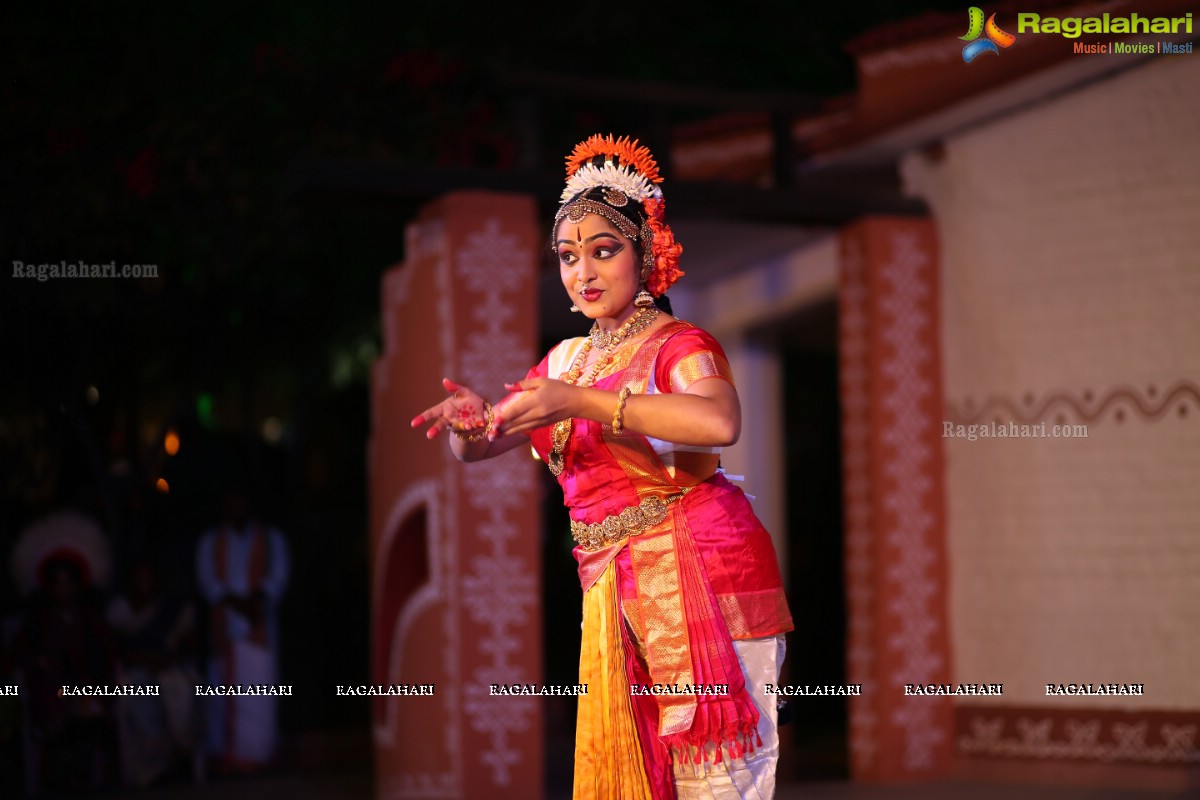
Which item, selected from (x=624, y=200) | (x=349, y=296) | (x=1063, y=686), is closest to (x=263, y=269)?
(x=349, y=296)

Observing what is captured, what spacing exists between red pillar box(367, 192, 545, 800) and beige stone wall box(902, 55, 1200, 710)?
226 centimetres

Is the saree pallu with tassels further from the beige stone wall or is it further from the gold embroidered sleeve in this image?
the beige stone wall

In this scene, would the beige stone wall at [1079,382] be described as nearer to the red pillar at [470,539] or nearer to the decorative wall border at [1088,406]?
the decorative wall border at [1088,406]

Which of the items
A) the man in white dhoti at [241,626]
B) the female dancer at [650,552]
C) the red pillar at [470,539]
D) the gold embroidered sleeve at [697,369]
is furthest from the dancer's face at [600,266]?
the man in white dhoti at [241,626]

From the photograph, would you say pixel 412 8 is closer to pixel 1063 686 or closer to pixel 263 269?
pixel 263 269

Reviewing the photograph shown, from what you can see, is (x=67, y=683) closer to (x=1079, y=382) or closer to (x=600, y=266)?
(x=1079, y=382)

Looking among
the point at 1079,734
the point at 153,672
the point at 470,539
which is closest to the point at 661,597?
the point at 470,539

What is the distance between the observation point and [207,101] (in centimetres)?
893

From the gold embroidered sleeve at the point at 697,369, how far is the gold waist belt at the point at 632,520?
282 millimetres

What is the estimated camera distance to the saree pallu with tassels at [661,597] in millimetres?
3055

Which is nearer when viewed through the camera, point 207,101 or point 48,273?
point 48,273

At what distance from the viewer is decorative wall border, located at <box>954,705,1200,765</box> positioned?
6.45 meters

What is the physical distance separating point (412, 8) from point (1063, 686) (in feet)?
21.4

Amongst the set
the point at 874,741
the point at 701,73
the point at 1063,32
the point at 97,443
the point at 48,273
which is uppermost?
the point at 701,73
